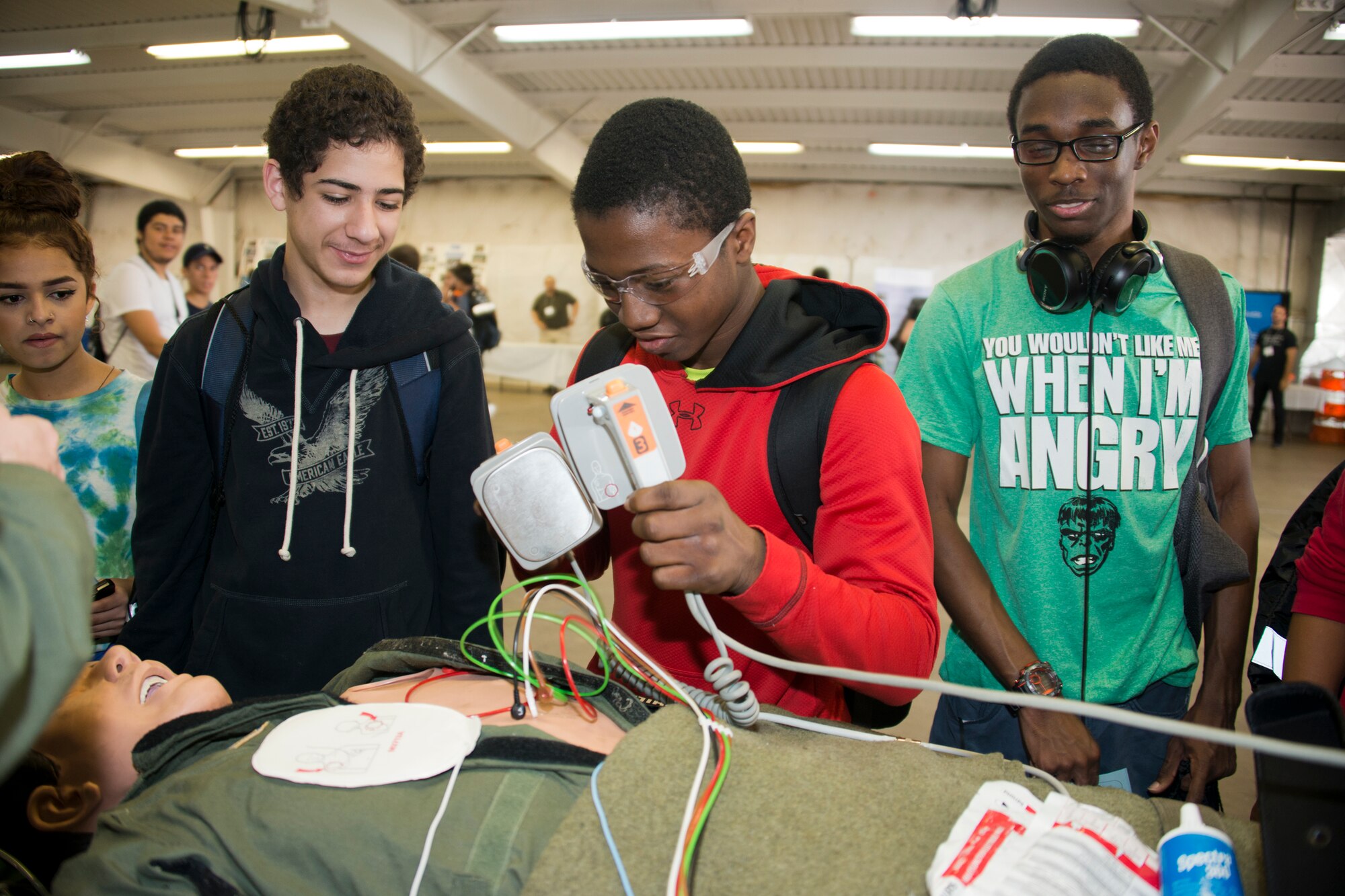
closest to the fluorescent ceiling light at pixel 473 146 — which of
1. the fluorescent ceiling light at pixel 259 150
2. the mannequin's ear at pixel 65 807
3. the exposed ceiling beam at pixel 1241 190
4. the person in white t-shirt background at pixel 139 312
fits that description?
the fluorescent ceiling light at pixel 259 150

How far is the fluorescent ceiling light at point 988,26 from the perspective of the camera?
6.64 meters

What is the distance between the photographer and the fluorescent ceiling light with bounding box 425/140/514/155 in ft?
38.1

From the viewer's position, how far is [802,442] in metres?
1.14

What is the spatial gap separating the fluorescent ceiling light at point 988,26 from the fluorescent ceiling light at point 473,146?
19.7ft

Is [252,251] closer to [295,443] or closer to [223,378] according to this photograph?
[223,378]

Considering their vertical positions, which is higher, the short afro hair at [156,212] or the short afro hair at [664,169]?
the short afro hair at [156,212]

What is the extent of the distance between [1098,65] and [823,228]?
454 inches

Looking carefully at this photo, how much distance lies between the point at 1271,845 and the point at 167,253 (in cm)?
491

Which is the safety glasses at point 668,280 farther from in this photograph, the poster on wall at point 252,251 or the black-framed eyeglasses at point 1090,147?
the poster on wall at point 252,251

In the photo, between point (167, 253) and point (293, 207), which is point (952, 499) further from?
point (167, 253)

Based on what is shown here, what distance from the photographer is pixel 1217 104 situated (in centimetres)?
770

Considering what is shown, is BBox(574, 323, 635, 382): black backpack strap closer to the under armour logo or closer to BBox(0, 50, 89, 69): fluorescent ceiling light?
the under armour logo

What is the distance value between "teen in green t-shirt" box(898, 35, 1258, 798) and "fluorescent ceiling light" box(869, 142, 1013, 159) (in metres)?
9.71

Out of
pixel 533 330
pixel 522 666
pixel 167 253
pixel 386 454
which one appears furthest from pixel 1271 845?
pixel 533 330
